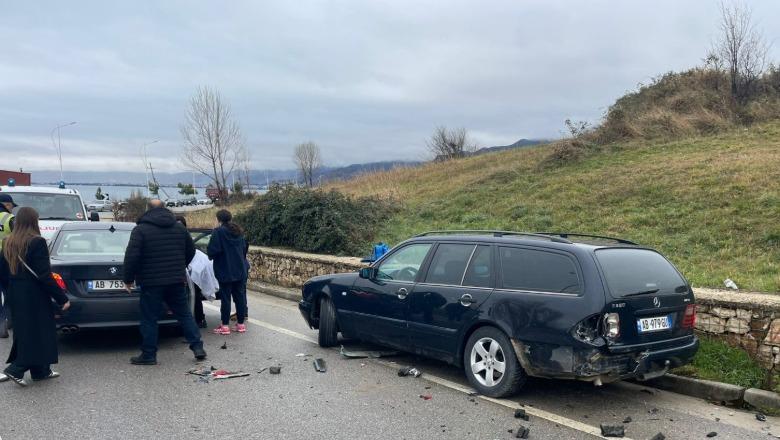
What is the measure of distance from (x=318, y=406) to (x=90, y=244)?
14.6 feet

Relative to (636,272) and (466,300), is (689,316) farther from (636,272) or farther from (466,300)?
(466,300)

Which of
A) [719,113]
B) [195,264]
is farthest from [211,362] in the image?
[719,113]

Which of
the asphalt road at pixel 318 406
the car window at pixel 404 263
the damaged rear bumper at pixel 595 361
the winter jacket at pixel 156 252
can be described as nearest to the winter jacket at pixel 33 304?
the asphalt road at pixel 318 406

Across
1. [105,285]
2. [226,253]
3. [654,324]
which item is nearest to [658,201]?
[654,324]

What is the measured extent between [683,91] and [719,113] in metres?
3.04

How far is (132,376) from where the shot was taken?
6.30 metres

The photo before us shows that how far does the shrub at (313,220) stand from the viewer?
13930mm

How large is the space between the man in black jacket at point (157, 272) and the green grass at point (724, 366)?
519 centimetres

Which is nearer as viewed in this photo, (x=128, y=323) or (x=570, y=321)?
(x=570, y=321)

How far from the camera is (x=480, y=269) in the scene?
6.07 m

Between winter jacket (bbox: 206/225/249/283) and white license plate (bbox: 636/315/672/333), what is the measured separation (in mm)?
5257

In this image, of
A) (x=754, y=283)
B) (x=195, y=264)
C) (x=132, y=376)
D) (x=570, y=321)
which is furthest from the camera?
(x=195, y=264)

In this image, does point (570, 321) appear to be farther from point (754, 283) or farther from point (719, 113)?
point (719, 113)

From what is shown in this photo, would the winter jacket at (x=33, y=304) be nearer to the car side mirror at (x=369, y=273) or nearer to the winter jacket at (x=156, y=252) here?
the winter jacket at (x=156, y=252)
